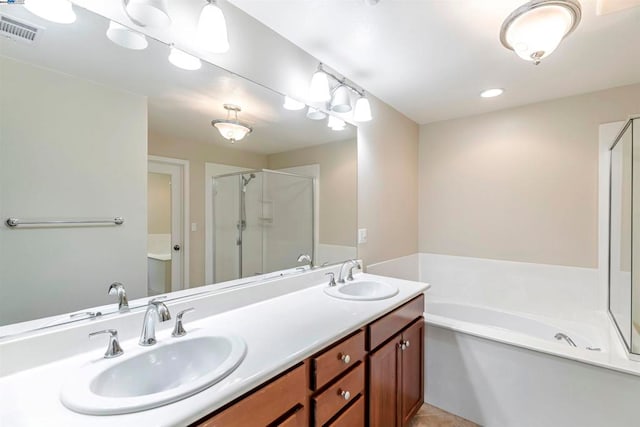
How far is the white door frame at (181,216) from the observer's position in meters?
1.23

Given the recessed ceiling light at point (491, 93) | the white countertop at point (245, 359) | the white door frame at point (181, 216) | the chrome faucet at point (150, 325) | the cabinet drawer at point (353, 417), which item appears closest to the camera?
the white countertop at point (245, 359)

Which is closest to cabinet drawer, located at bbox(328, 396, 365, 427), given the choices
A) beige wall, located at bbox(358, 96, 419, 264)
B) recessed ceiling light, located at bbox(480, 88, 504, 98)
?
beige wall, located at bbox(358, 96, 419, 264)

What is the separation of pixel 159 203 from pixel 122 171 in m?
0.18

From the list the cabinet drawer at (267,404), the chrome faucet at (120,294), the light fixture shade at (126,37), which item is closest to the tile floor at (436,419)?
the cabinet drawer at (267,404)

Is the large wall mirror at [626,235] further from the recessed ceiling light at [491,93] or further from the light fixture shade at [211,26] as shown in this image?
the light fixture shade at [211,26]

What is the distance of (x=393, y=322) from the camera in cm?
147

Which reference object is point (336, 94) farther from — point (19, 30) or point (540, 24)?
point (19, 30)

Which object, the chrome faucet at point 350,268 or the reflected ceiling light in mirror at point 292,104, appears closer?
the reflected ceiling light in mirror at point 292,104

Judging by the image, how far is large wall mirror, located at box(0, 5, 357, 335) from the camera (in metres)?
0.86

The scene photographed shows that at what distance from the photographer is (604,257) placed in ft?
7.12

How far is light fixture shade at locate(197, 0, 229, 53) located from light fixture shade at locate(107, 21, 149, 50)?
0.23m

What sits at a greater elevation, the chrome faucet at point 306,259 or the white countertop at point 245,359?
the chrome faucet at point 306,259

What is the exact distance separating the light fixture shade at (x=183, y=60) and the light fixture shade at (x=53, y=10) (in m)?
0.32

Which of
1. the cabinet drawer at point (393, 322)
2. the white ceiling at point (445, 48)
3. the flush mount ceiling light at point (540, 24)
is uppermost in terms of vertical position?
the white ceiling at point (445, 48)
